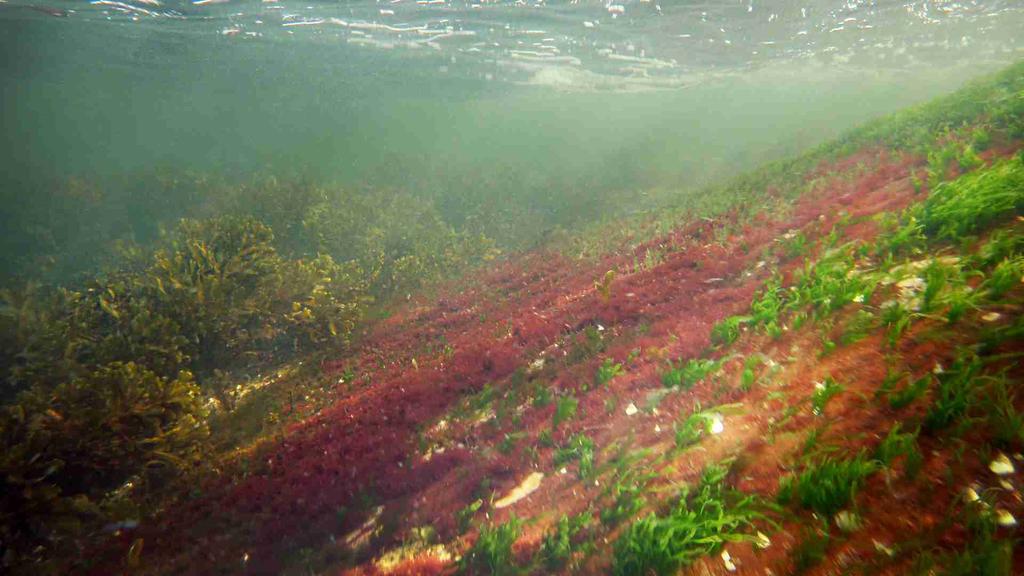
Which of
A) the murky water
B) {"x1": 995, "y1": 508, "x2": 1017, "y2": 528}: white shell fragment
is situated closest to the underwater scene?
{"x1": 995, "y1": 508, "x2": 1017, "y2": 528}: white shell fragment

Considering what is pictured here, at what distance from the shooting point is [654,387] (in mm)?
5730

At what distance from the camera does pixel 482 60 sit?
32781 millimetres

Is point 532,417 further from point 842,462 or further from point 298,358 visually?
point 298,358

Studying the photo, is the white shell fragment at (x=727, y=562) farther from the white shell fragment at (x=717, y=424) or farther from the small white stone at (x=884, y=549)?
the white shell fragment at (x=717, y=424)

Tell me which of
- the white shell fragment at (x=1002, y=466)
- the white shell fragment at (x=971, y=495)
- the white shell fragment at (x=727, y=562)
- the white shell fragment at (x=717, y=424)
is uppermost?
the white shell fragment at (x=1002, y=466)

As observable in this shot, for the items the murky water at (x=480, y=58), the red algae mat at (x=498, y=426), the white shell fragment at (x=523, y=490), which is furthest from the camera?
the murky water at (x=480, y=58)

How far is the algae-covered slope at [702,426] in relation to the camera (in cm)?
252

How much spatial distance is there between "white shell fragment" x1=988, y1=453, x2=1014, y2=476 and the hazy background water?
74.4ft

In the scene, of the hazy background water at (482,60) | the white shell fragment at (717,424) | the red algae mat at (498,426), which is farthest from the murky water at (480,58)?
the white shell fragment at (717,424)

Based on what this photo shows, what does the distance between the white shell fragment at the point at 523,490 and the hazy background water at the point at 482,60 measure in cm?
2146

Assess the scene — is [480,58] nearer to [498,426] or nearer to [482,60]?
[482,60]

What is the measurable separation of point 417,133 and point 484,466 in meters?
121

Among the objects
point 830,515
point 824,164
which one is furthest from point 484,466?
point 824,164

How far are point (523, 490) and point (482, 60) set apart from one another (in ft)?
113
